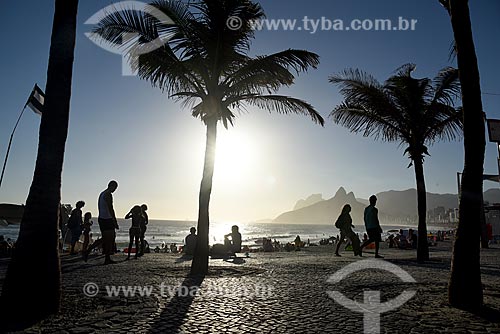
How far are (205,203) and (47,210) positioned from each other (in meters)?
4.69

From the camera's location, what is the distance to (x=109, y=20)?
8.81 metres

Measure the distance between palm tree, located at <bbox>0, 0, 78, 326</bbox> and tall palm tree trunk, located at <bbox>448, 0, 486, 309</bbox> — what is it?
5.42 meters

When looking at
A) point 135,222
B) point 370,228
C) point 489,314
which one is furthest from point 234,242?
point 489,314

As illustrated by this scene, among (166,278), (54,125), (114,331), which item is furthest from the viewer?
(166,278)

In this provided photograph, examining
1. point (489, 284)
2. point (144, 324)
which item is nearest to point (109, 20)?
point (144, 324)

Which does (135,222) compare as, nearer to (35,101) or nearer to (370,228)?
(35,101)

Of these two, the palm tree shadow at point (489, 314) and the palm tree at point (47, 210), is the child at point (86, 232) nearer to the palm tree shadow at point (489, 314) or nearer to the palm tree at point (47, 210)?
the palm tree at point (47, 210)

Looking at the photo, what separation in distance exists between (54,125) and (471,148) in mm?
5935

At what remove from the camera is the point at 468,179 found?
17.3 ft

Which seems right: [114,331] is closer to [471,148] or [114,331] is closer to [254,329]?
[254,329]

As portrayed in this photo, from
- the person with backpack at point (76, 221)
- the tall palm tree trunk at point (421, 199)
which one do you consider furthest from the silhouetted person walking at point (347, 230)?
the person with backpack at point (76, 221)

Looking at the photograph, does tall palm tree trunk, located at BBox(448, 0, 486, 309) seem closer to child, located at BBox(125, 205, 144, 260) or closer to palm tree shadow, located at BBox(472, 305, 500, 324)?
palm tree shadow, located at BBox(472, 305, 500, 324)

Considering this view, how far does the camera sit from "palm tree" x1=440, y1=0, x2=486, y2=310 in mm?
5027

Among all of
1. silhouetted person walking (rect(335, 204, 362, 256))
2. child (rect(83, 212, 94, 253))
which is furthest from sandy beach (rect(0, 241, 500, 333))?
silhouetted person walking (rect(335, 204, 362, 256))
